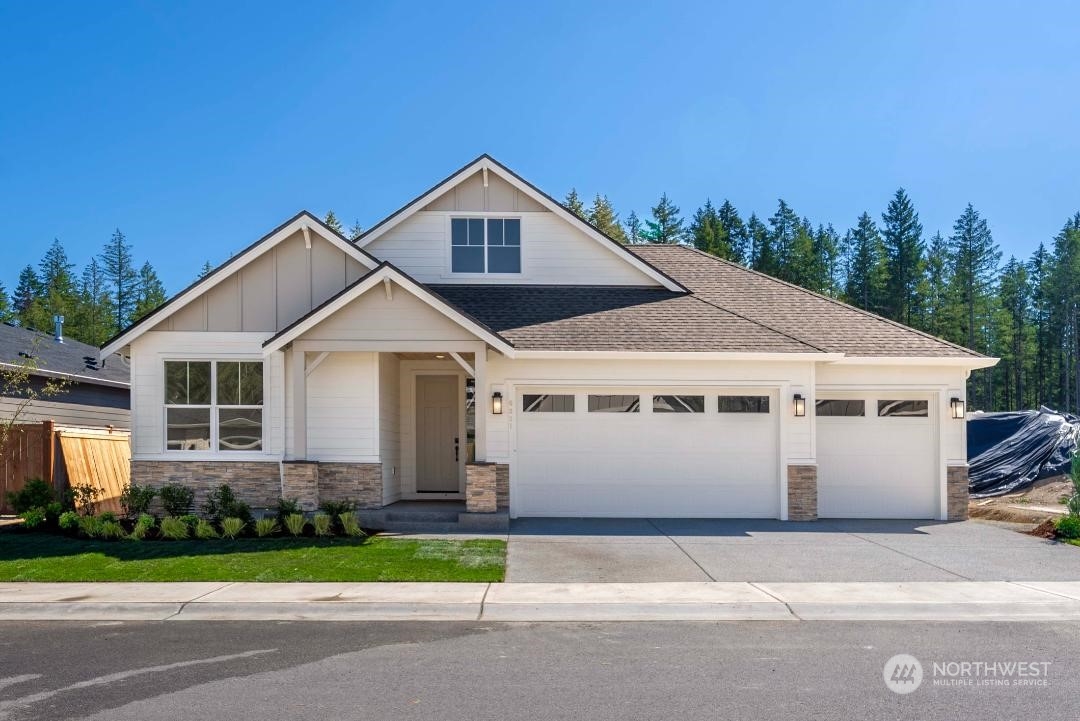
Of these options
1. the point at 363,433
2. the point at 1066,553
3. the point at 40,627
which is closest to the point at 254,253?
the point at 363,433

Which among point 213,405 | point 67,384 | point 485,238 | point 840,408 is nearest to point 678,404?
point 840,408

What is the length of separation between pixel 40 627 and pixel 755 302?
14035mm

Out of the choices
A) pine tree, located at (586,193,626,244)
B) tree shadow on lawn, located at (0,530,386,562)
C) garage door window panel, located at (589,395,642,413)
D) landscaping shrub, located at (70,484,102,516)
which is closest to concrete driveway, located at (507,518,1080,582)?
garage door window panel, located at (589,395,642,413)

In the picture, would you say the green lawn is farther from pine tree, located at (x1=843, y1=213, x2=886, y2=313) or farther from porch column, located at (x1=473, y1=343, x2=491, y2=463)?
pine tree, located at (x1=843, y1=213, x2=886, y2=313)

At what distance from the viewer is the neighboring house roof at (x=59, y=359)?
63.2 ft

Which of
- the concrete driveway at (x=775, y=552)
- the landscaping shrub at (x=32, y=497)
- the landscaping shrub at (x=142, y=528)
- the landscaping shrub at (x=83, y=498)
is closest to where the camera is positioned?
the concrete driveway at (x=775, y=552)

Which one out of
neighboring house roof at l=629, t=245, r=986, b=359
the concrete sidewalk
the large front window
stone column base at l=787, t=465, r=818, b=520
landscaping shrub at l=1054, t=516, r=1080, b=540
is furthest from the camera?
neighboring house roof at l=629, t=245, r=986, b=359

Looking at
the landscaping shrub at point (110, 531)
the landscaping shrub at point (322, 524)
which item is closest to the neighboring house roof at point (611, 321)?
the landscaping shrub at point (322, 524)

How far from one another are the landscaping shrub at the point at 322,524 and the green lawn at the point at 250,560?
36cm

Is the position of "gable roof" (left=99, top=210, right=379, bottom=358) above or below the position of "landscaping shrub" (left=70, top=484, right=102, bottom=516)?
above

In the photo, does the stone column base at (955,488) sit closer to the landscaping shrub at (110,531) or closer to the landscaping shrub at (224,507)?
the landscaping shrub at (224,507)

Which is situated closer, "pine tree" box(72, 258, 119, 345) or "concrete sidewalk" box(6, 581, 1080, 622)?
"concrete sidewalk" box(6, 581, 1080, 622)

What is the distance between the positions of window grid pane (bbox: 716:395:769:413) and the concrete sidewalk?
5.92m

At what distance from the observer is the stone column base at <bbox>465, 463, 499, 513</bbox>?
13625mm
